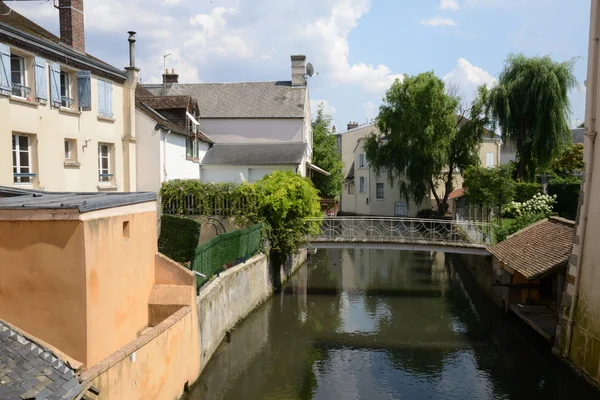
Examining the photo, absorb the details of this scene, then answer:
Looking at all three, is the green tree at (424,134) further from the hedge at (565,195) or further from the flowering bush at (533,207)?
the flowering bush at (533,207)

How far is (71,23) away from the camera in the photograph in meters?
20.8

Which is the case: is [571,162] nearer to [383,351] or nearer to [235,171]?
[235,171]

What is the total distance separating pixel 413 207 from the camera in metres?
45.7

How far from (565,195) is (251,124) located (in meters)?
19.8

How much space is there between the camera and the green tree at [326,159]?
45688mm

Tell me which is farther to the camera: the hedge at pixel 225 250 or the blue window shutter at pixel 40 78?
the hedge at pixel 225 250

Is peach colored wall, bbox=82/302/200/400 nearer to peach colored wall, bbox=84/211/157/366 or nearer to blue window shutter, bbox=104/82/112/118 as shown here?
peach colored wall, bbox=84/211/157/366

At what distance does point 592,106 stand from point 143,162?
17.0 meters

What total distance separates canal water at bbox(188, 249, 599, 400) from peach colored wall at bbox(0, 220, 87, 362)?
4511 millimetres

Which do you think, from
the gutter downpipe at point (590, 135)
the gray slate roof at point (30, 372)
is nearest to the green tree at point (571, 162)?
the gutter downpipe at point (590, 135)

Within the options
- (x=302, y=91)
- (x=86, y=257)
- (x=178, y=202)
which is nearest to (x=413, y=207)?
(x=302, y=91)

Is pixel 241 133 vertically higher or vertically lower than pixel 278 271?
higher

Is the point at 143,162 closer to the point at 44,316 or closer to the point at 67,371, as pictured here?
the point at 44,316

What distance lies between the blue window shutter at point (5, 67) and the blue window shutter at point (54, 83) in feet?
6.36
